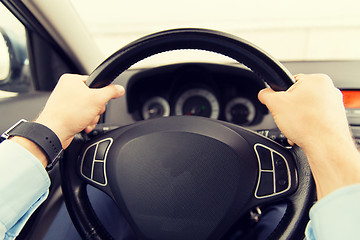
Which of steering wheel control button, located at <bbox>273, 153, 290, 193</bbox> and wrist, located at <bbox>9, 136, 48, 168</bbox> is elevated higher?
wrist, located at <bbox>9, 136, 48, 168</bbox>

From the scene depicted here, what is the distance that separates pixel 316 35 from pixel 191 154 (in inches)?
55.1

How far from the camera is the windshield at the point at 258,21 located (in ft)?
5.55

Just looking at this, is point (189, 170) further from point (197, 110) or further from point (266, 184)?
point (197, 110)

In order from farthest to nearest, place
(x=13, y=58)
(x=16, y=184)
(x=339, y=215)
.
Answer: (x=13, y=58) → (x=16, y=184) → (x=339, y=215)

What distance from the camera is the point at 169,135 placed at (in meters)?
0.65

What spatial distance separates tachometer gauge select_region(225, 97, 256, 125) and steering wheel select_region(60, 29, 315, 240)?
694mm

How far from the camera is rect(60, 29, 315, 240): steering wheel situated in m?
0.61

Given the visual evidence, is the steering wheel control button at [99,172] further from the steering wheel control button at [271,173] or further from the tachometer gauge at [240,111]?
the tachometer gauge at [240,111]

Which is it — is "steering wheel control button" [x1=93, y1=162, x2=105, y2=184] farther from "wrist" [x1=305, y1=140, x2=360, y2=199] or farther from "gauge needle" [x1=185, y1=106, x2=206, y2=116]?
"gauge needle" [x1=185, y1=106, x2=206, y2=116]

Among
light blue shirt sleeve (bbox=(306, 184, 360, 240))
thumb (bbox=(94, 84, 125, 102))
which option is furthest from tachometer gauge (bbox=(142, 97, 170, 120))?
light blue shirt sleeve (bbox=(306, 184, 360, 240))

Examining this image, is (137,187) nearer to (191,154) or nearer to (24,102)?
(191,154)

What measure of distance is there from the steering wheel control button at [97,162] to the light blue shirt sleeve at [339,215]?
1.40 ft

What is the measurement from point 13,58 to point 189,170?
1.01 meters

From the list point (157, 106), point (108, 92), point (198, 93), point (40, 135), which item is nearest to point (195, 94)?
point (198, 93)
